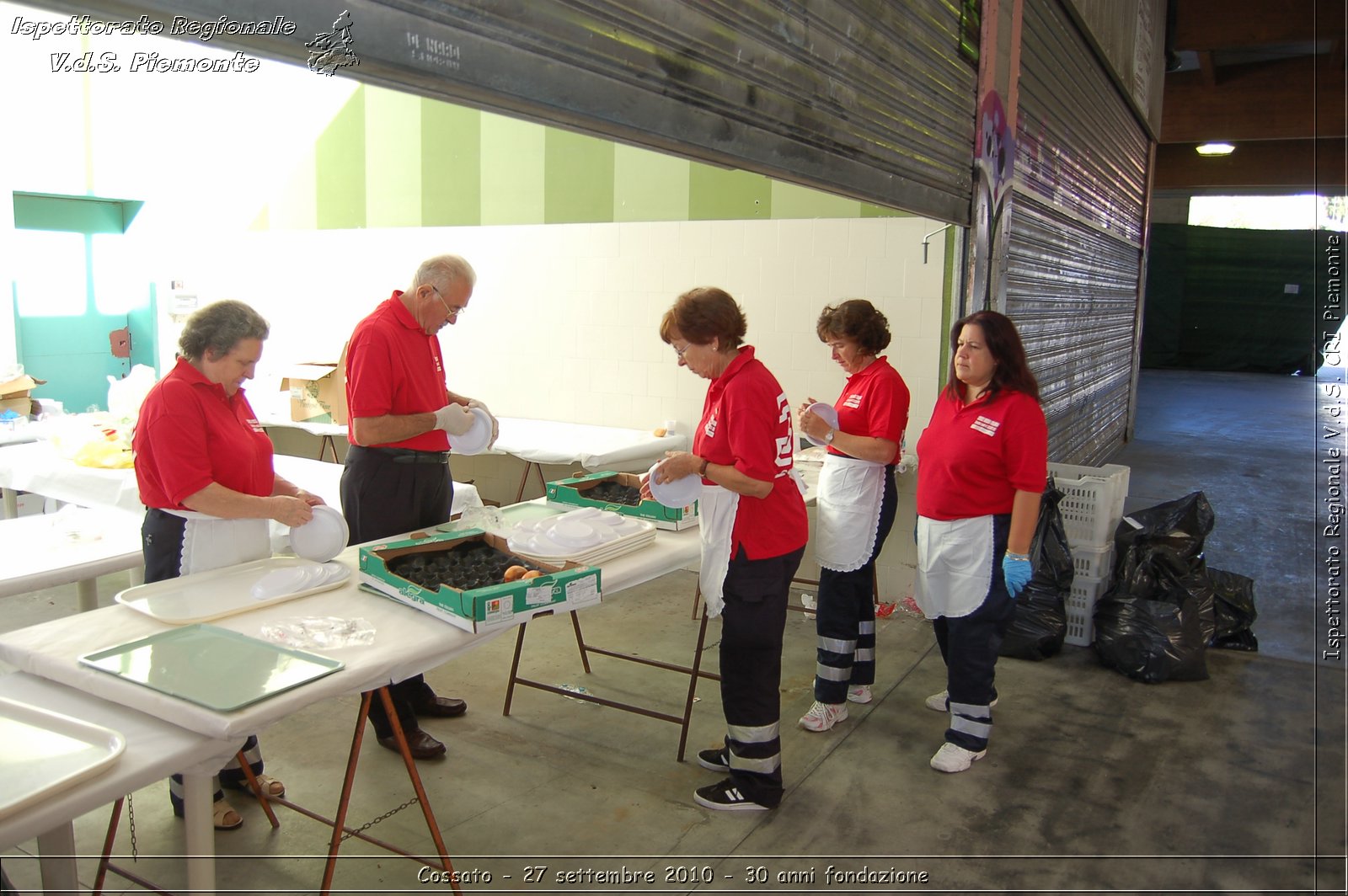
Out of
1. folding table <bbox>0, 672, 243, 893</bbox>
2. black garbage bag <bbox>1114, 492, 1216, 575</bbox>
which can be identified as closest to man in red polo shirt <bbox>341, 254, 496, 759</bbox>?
folding table <bbox>0, 672, 243, 893</bbox>

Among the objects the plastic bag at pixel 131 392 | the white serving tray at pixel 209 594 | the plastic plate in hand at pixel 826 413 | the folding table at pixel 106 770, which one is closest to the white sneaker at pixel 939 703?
the plastic plate in hand at pixel 826 413

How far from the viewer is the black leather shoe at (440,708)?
3.82 meters

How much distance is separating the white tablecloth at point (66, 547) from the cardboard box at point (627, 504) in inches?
58.4

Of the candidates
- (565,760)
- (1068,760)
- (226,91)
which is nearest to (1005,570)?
(1068,760)

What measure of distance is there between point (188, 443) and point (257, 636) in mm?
627

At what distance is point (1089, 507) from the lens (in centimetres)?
477

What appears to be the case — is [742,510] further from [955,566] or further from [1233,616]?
[1233,616]

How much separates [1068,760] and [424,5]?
10.7ft

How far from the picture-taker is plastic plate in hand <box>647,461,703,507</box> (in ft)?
9.69

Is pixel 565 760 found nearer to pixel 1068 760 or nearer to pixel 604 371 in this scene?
pixel 1068 760

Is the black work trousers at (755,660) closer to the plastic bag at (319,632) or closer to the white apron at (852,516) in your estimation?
the white apron at (852,516)

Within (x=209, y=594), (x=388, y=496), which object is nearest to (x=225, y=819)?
(x=209, y=594)

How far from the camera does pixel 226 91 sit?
7695mm

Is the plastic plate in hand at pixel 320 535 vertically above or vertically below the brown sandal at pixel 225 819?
above
